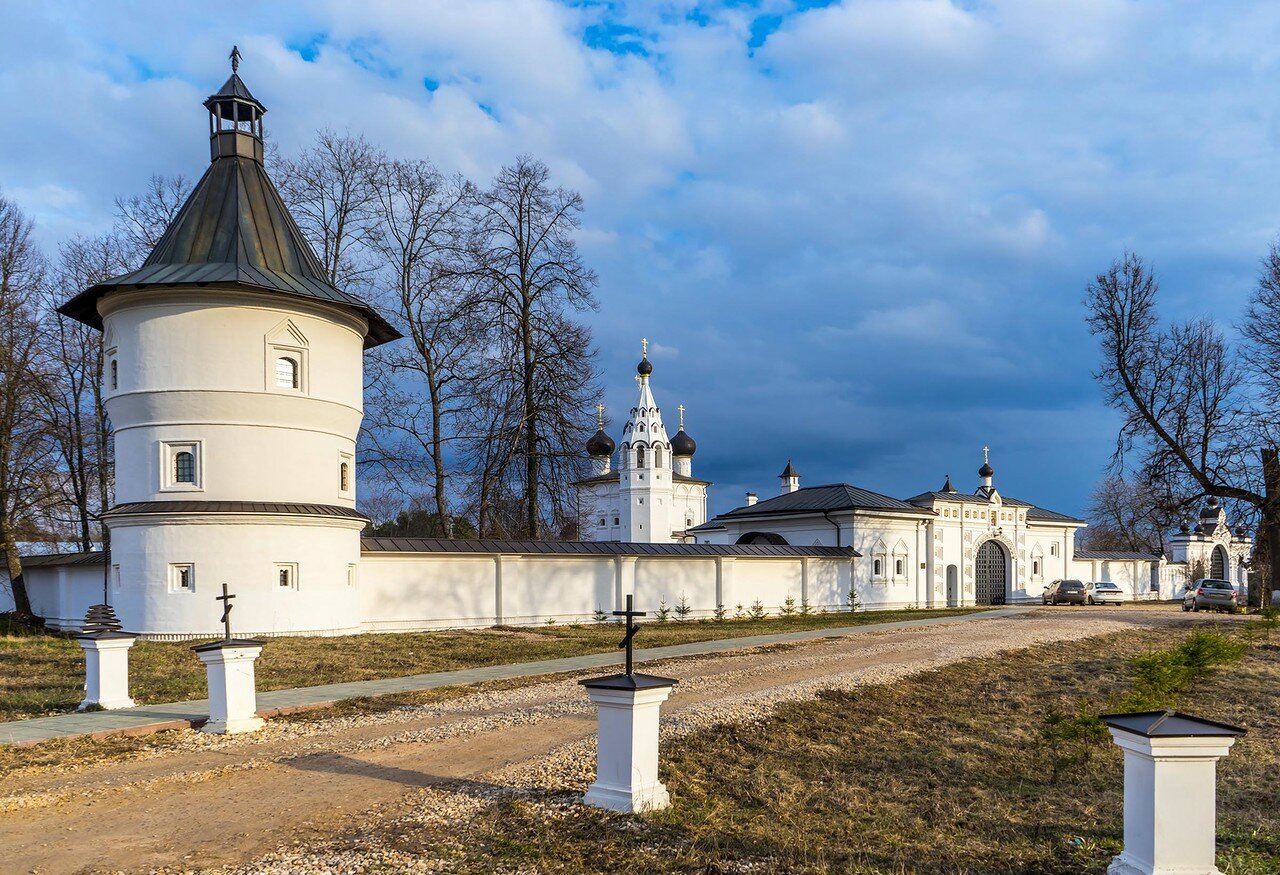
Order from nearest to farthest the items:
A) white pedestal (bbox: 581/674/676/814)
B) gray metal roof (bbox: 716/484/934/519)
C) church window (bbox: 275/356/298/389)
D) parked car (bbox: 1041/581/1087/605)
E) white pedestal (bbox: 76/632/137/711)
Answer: white pedestal (bbox: 581/674/676/814) < white pedestal (bbox: 76/632/137/711) < church window (bbox: 275/356/298/389) < gray metal roof (bbox: 716/484/934/519) < parked car (bbox: 1041/581/1087/605)

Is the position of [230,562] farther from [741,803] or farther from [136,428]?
[741,803]

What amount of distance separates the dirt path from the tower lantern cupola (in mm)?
18143

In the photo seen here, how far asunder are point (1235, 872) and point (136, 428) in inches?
868

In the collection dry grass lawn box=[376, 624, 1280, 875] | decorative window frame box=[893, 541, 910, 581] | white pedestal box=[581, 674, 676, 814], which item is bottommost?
decorative window frame box=[893, 541, 910, 581]

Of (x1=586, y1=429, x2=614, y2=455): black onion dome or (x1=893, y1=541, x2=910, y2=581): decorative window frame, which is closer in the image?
(x1=893, y1=541, x2=910, y2=581): decorative window frame

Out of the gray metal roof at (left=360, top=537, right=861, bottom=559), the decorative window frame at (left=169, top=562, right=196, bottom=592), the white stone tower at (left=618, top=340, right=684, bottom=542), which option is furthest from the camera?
the white stone tower at (left=618, top=340, right=684, bottom=542)

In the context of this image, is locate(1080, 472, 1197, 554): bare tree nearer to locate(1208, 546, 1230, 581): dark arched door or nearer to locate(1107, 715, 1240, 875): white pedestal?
locate(1208, 546, 1230, 581): dark arched door

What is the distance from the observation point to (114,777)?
7984mm

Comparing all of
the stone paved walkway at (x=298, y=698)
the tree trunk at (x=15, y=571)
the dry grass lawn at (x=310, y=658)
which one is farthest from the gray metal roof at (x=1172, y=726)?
the tree trunk at (x=15, y=571)

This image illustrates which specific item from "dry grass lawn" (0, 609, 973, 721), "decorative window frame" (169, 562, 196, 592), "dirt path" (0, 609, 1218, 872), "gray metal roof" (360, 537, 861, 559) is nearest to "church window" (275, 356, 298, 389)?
"gray metal roof" (360, 537, 861, 559)

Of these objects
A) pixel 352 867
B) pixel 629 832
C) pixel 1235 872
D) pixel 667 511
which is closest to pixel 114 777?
pixel 352 867

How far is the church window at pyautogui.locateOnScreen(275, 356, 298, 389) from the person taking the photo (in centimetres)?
2212

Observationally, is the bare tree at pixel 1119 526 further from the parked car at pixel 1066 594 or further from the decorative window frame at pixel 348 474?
the decorative window frame at pixel 348 474

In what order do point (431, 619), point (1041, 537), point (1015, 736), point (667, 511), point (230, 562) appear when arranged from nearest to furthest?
point (1015, 736) → point (230, 562) → point (431, 619) → point (1041, 537) → point (667, 511)
